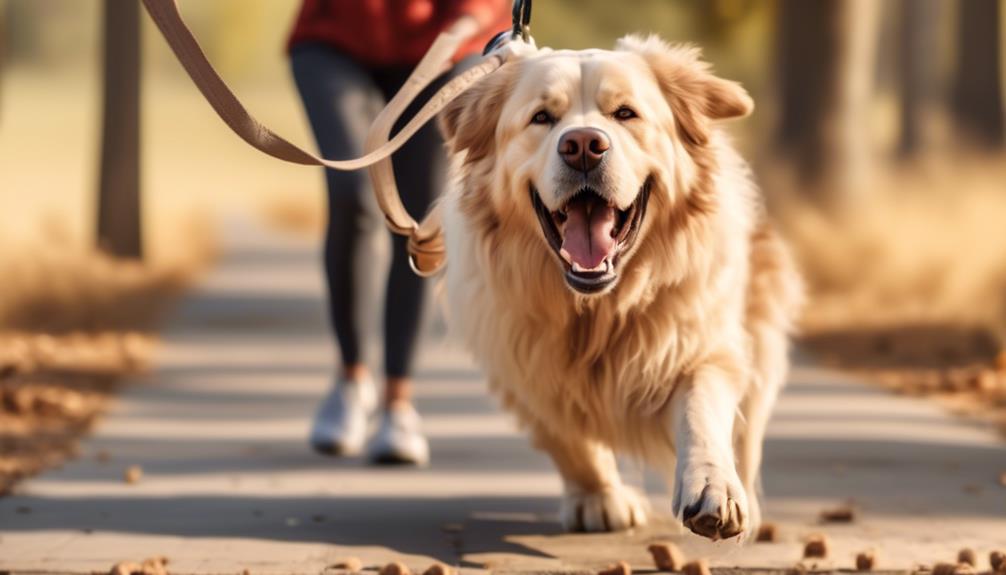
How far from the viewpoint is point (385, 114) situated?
4.25 m

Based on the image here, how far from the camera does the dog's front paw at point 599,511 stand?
13.7ft

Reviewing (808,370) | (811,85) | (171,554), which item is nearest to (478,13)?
(171,554)

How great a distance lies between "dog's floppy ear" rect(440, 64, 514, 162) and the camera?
3871mm

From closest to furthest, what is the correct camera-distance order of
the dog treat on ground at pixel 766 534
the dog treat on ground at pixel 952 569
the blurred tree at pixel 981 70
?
the dog treat on ground at pixel 952 569 → the dog treat on ground at pixel 766 534 → the blurred tree at pixel 981 70

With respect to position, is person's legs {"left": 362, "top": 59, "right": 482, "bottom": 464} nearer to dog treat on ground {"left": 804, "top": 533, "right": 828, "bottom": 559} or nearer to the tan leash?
the tan leash

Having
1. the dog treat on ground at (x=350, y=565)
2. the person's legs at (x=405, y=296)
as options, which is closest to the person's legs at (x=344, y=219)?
the person's legs at (x=405, y=296)

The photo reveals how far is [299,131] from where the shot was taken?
5128cm

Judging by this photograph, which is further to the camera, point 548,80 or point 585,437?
point 585,437

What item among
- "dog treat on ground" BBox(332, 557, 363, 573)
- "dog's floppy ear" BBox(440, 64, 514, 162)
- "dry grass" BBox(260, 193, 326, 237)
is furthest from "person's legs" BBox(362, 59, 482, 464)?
"dry grass" BBox(260, 193, 326, 237)

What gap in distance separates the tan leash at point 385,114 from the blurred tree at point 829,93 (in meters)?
6.83

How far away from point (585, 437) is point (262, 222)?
58.3ft

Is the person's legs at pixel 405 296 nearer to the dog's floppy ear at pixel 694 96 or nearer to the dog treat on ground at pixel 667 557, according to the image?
the dog's floppy ear at pixel 694 96

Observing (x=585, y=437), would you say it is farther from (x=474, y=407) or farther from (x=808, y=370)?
(x=808, y=370)

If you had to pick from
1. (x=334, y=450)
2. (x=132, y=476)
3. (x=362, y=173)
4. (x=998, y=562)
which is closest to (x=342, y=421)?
(x=334, y=450)
